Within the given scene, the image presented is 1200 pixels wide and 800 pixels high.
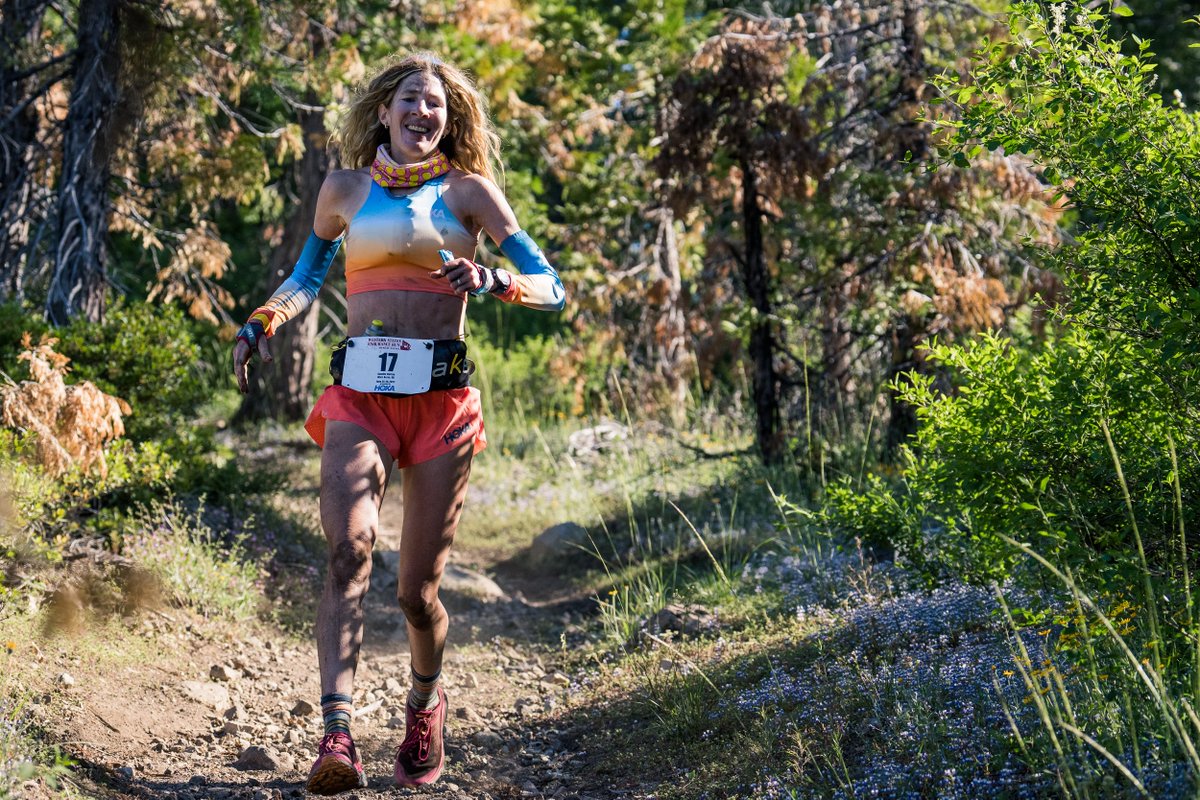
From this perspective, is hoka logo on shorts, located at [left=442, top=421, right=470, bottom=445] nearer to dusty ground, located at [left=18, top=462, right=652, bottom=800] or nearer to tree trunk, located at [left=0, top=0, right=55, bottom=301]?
dusty ground, located at [left=18, top=462, right=652, bottom=800]

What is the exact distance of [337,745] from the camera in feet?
11.0

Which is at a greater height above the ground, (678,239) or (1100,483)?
(678,239)

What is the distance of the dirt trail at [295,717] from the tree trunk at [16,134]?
3.41 metres

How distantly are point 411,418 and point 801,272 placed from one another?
5291mm

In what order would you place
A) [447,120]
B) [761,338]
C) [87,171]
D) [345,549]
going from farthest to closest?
[761,338] → [87,171] → [447,120] → [345,549]

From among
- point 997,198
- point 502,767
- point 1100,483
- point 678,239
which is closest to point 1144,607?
point 1100,483

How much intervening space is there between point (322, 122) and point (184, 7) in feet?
10.2

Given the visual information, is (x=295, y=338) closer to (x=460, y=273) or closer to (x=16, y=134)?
(x=16, y=134)

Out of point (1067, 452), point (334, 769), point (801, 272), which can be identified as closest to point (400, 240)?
point (334, 769)

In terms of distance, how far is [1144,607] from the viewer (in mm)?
3365

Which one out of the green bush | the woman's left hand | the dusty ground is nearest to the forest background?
the green bush

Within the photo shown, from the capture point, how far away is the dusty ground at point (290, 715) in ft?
13.3

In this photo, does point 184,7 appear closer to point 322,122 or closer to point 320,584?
point 322,122

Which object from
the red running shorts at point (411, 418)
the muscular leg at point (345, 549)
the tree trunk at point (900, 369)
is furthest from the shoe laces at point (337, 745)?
the tree trunk at point (900, 369)
